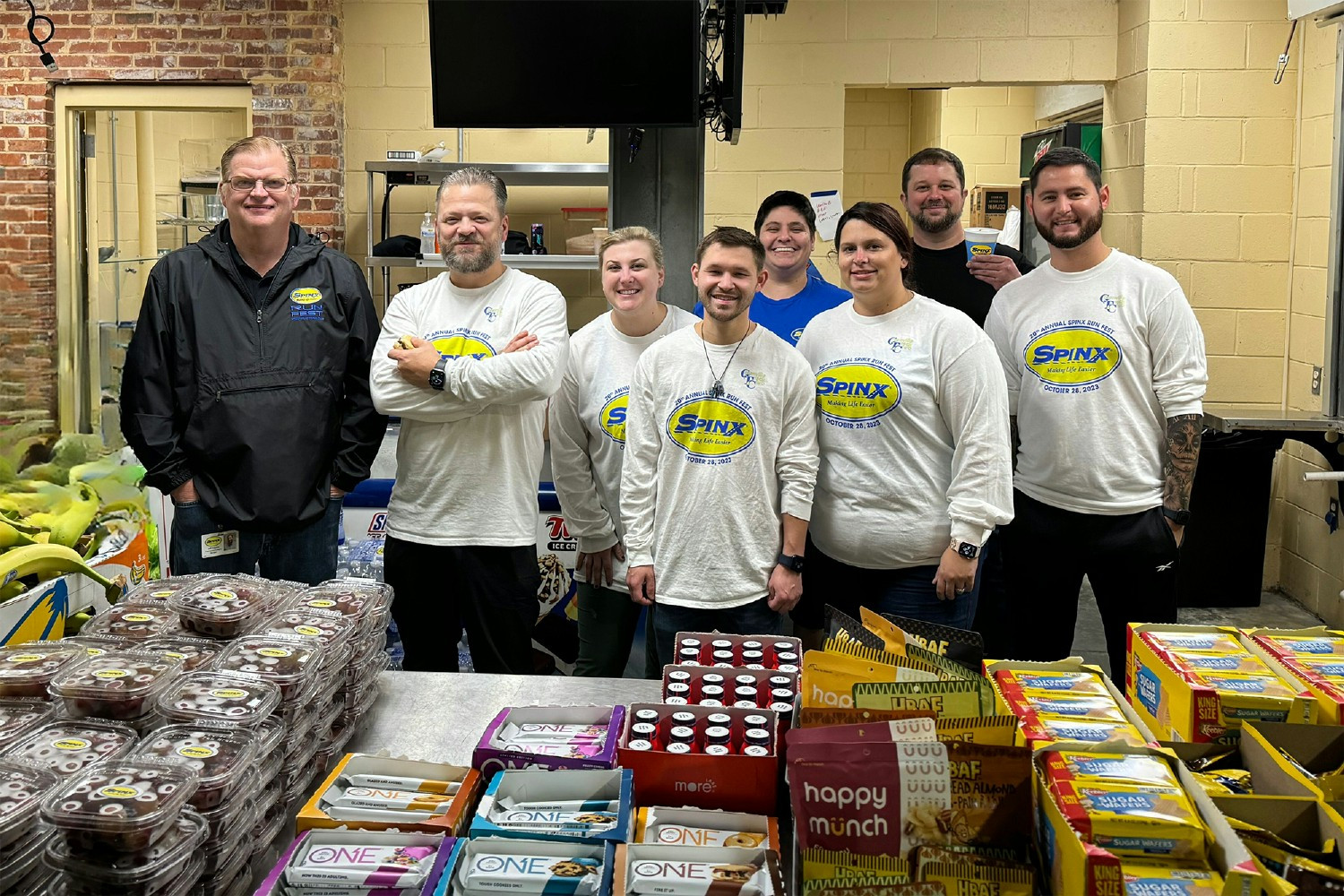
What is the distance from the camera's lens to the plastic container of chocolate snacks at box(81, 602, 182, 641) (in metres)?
1.91

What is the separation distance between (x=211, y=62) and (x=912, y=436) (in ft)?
16.9

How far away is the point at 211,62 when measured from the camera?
634cm

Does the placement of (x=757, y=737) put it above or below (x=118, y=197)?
below

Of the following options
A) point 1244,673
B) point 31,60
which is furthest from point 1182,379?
point 31,60

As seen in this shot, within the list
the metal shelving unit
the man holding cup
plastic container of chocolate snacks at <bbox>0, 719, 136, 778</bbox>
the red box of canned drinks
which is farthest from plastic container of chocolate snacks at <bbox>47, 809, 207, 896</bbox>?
the metal shelving unit

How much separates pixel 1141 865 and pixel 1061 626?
193cm

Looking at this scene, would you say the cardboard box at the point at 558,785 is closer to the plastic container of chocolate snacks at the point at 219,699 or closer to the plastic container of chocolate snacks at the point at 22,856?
the plastic container of chocolate snacks at the point at 219,699

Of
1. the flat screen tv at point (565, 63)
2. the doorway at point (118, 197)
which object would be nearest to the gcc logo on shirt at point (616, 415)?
the flat screen tv at point (565, 63)

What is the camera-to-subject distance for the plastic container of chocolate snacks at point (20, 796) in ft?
4.33

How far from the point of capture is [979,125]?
26.8 ft

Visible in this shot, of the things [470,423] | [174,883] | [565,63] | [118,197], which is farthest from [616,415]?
[118,197]

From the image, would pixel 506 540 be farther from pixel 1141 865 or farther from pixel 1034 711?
pixel 1141 865

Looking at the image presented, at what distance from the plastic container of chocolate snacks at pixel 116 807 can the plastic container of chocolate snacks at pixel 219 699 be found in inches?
6.7

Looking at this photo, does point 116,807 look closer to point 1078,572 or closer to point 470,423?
point 470,423
